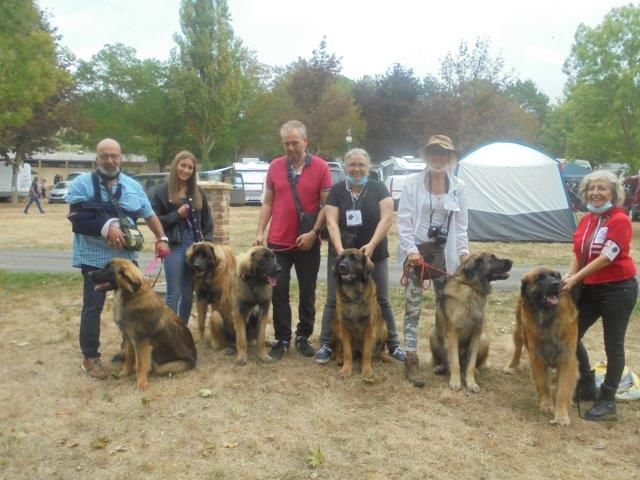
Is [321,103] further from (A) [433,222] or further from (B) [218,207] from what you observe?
(A) [433,222]

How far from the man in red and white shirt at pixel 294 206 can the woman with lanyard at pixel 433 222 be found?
2.67 ft

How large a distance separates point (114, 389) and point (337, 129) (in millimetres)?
30457

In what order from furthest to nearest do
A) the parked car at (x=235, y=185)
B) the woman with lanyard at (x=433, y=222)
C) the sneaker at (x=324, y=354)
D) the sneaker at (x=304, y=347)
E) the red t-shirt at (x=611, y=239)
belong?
the parked car at (x=235, y=185) → the sneaker at (x=304, y=347) → the sneaker at (x=324, y=354) → the woman with lanyard at (x=433, y=222) → the red t-shirt at (x=611, y=239)

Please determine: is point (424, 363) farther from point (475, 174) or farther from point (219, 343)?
point (475, 174)

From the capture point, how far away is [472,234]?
13984 mm

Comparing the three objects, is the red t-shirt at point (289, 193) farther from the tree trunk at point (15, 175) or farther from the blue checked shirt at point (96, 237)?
the tree trunk at point (15, 175)

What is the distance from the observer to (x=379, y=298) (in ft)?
17.2

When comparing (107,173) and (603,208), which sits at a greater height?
(107,173)

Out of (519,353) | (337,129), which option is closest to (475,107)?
(337,129)

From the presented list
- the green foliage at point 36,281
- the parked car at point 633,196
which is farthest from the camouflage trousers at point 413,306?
the parked car at point 633,196

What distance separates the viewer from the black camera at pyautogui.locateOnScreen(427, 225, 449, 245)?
4754 millimetres

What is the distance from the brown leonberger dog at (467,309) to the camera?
15.0 feet

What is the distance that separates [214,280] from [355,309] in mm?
1536

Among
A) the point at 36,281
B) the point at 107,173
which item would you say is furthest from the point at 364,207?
the point at 36,281
